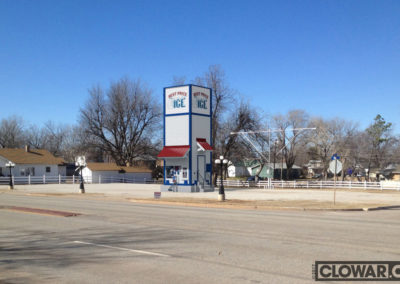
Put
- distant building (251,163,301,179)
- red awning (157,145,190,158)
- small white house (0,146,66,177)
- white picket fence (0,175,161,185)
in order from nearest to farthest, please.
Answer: red awning (157,145,190,158) < white picket fence (0,175,161,185) < small white house (0,146,66,177) < distant building (251,163,301,179)

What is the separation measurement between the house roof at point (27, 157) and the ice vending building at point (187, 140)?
3336 cm

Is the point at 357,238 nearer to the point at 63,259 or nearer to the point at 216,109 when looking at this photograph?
the point at 63,259

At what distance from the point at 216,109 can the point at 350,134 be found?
29.6 m

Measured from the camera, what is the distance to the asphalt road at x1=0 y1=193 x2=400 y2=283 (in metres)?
7.84

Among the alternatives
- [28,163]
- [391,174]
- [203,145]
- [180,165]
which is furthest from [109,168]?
[391,174]

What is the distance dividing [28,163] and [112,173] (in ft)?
42.6

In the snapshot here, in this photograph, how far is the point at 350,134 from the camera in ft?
241

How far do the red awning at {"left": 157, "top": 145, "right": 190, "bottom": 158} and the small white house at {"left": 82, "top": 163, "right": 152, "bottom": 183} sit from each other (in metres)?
27.2

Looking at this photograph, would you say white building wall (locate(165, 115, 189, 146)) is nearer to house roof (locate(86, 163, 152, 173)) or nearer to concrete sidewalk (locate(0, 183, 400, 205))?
concrete sidewalk (locate(0, 183, 400, 205))

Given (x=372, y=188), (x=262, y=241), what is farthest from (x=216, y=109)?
(x=262, y=241)

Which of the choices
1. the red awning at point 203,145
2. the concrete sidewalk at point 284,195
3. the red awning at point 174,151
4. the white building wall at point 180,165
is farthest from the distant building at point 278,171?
the red awning at point 174,151

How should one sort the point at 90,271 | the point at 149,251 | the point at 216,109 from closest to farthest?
the point at 90,271
the point at 149,251
the point at 216,109

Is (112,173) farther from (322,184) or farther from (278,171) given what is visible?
(278,171)

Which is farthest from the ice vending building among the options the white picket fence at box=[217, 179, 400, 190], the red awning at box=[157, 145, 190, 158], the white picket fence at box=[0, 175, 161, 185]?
the white picket fence at box=[0, 175, 161, 185]
